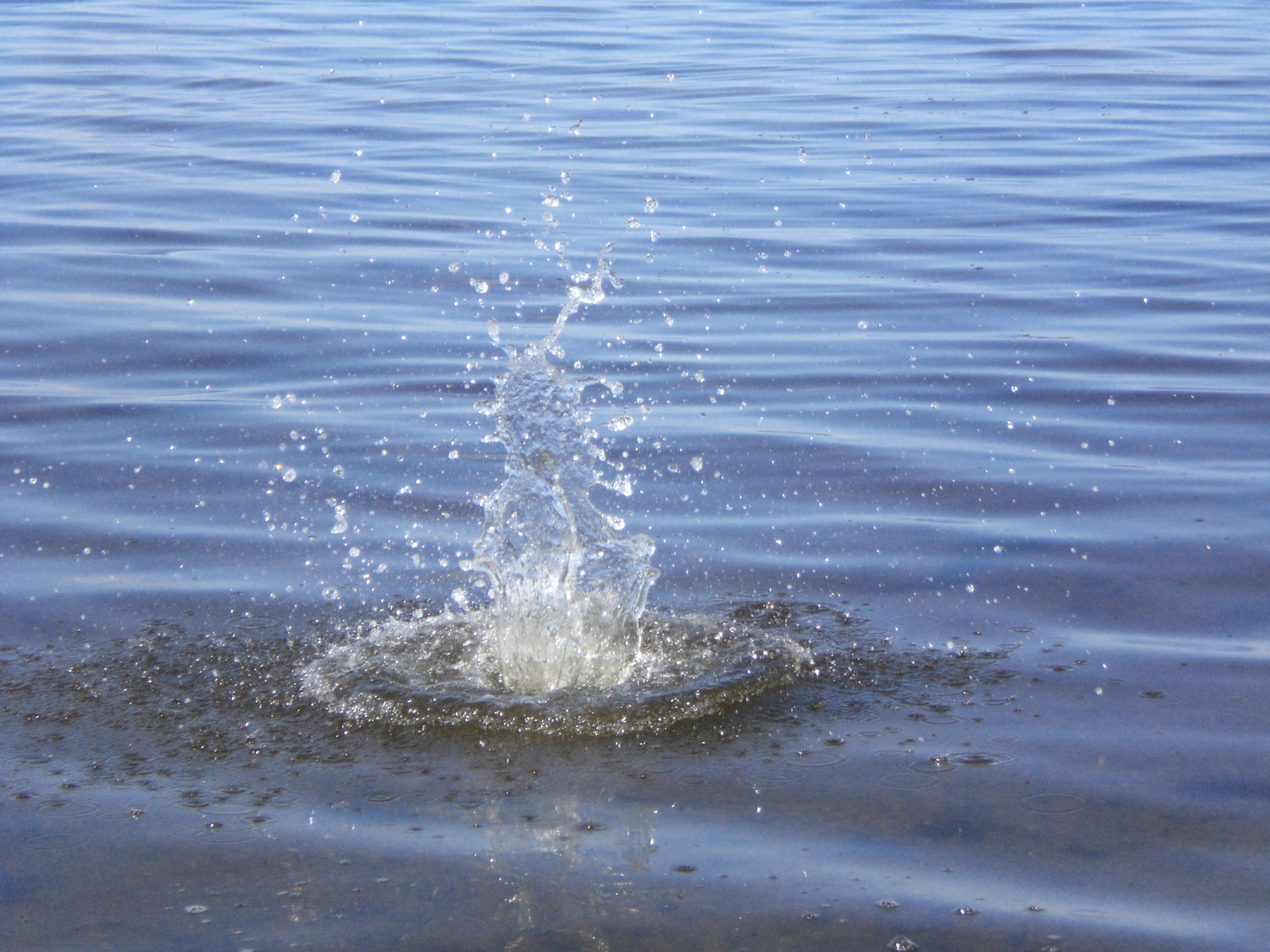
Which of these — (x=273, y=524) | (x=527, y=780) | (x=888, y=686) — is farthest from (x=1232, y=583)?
(x=273, y=524)

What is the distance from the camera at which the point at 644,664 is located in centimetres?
495

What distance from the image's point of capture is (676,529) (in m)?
6.41

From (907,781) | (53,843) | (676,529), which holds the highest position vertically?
(676,529)

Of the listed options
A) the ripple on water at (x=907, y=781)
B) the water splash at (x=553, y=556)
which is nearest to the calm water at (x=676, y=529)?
the ripple on water at (x=907, y=781)

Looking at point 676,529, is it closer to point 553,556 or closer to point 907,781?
point 553,556

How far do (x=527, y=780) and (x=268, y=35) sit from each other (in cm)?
2212

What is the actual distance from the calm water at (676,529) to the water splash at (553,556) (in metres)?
0.21

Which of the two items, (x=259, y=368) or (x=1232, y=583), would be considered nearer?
(x=1232, y=583)

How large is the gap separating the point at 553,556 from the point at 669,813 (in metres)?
1.59

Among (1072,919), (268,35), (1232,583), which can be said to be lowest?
(1072,919)

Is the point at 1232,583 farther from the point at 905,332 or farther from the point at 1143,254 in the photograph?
the point at 1143,254

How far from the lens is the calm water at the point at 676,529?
12.4 ft

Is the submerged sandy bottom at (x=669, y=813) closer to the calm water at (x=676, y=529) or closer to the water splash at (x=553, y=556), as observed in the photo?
the calm water at (x=676, y=529)

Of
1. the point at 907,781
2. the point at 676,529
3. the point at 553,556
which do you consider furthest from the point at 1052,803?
the point at 676,529
